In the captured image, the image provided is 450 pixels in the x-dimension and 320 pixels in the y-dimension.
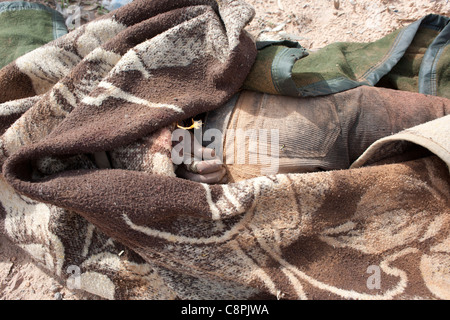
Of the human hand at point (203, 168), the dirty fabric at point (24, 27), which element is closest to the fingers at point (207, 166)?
the human hand at point (203, 168)

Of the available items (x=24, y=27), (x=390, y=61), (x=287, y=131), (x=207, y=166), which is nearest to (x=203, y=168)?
(x=207, y=166)

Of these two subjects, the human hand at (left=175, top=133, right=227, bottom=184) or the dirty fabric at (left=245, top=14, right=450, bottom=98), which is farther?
the dirty fabric at (left=245, top=14, right=450, bottom=98)

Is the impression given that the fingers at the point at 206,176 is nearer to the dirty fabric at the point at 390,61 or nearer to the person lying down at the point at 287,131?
the person lying down at the point at 287,131

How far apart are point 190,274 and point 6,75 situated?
117 cm

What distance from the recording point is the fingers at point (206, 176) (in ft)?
3.72

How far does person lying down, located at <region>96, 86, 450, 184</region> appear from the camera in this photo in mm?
1166

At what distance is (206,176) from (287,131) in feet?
1.14

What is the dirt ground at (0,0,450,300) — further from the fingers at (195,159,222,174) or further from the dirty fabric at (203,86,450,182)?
the fingers at (195,159,222,174)

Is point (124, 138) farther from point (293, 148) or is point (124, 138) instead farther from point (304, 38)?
point (304, 38)

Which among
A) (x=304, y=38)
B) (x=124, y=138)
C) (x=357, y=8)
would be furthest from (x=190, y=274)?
(x=357, y=8)

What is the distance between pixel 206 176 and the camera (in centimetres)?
114

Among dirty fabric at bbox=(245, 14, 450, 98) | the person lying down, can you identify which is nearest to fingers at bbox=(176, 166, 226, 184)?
the person lying down

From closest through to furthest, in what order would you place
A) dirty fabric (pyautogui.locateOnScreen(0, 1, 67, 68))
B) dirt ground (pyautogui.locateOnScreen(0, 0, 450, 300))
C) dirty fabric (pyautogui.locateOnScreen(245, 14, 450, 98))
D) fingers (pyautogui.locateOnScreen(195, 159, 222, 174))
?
1. fingers (pyautogui.locateOnScreen(195, 159, 222, 174))
2. dirty fabric (pyautogui.locateOnScreen(245, 14, 450, 98))
3. dirty fabric (pyautogui.locateOnScreen(0, 1, 67, 68))
4. dirt ground (pyautogui.locateOnScreen(0, 0, 450, 300))

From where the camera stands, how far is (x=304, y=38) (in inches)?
83.4
